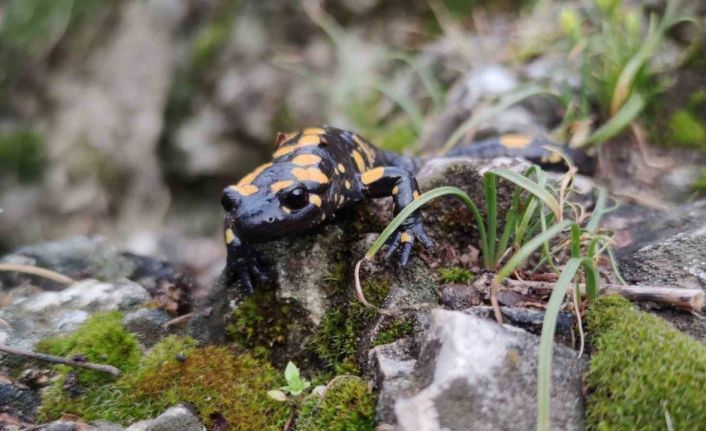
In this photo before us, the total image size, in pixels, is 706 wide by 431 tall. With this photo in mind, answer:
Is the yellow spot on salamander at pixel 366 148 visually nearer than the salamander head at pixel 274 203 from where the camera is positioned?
No

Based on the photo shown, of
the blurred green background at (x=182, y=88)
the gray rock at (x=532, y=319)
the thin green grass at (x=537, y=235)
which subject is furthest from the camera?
Answer: the blurred green background at (x=182, y=88)

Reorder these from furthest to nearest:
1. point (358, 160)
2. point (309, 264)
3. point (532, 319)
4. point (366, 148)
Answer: point (366, 148)
point (358, 160)
point (309, 264)
point (532, 319)

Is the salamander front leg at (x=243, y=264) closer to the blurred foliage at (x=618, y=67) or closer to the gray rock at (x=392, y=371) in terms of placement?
the gray rock at (x=392, y=371)

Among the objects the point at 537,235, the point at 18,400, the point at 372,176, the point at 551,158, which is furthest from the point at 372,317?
the point at 551,158

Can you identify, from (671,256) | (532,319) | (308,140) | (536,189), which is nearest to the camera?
(532,319)

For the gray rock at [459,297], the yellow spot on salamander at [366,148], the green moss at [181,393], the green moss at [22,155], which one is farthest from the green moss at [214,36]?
the gray rock at [459,297]

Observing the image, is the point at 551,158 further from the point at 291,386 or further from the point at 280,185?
the point at 291,386

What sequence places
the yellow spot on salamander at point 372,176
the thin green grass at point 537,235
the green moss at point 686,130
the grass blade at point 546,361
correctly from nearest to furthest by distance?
1. the grass blade at point 546,361
2. the thin green grass at point 537,235
3. the yellow spot on salamander at point 372,176
4. the green moss at point 686,130

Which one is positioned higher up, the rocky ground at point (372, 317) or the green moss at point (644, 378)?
the rocky ground at point (372, 317)
